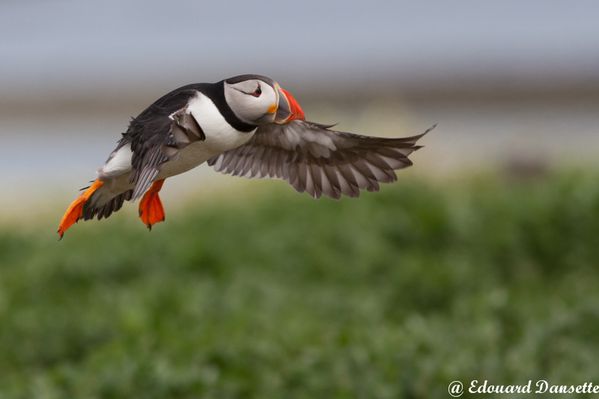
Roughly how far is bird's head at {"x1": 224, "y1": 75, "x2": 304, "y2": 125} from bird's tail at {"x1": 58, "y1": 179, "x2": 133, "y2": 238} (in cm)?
29

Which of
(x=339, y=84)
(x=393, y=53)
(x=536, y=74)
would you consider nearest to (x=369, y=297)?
(x=339, y=84)

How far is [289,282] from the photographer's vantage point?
8852 mm

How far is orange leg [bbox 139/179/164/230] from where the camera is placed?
94.0 inches

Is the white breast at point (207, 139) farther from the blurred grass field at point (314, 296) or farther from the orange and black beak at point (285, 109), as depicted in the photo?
the blurred grass field at point (314, 296)

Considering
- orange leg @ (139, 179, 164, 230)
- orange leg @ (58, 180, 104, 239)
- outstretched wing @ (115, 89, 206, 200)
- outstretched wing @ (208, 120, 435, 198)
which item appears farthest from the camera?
outstretched wing @ (208, 120, 435, 198)

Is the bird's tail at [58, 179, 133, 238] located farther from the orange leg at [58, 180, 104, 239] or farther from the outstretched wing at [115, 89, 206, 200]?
the outstretched wing at [115, 89, 206, 200]

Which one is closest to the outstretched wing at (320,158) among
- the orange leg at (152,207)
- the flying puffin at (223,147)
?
the flying puffin at (223,147)

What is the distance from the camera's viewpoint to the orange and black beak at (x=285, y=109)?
7.07 feet

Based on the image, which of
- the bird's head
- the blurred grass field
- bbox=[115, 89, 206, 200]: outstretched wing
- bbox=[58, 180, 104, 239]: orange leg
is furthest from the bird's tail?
the blurred grass field

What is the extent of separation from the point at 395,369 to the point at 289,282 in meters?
2.82

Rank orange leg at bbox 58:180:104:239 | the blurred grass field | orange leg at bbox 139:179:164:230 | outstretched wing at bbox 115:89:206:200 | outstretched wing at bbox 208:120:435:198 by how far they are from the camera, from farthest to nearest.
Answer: the blurred grass field → outstretched wing at bbox 208:120:435:198 → orange leg at bbox 139:179:164:230 → orange leg at bbox 58:180:104:239 → outstretched wing at bbox 115:89:206:200

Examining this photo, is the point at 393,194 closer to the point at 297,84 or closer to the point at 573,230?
the point at 573,230

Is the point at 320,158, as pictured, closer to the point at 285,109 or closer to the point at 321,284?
the point at 285,109

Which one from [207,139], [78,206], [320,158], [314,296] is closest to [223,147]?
[207,139]
